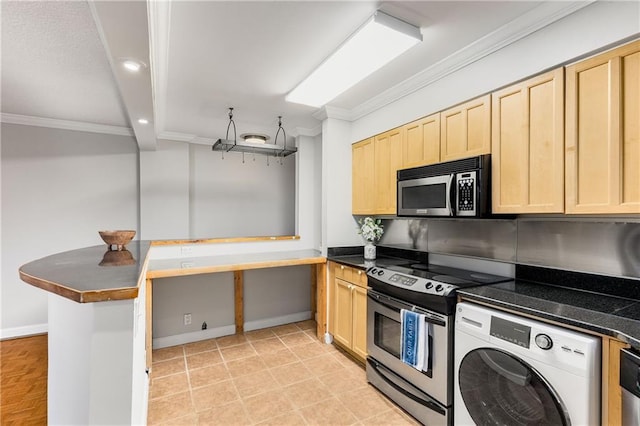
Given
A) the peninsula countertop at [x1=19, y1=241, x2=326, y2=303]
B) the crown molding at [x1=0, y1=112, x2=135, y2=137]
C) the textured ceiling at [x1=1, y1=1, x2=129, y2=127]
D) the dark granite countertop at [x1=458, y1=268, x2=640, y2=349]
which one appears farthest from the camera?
the crown molding at [x1=0, y1=112, x2=135, y2=137]

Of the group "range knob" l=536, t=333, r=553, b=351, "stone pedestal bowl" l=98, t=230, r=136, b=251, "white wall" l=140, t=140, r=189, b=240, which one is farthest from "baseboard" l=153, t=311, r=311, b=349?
"range knob" l=536, t=333, r=553, b=351

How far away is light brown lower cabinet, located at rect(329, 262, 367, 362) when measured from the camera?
276 centimetres

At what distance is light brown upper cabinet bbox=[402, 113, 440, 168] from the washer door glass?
1.44 meters

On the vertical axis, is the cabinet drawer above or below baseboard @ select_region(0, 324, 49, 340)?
above

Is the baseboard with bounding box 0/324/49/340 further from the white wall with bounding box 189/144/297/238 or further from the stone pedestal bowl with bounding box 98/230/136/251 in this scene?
the stone pedestal bowl with bounding box 98/230/136/251

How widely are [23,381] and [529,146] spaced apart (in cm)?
428

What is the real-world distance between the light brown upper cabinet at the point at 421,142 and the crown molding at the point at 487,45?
311mm

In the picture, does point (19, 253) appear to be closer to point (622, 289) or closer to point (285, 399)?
point (285, 399)

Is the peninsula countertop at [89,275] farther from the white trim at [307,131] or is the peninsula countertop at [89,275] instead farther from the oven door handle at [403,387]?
the white trim at [307,131]

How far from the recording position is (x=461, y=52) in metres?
2.14

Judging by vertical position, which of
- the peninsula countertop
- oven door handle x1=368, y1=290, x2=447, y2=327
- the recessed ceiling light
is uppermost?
the recessed ceiling light

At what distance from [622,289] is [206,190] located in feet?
15.0

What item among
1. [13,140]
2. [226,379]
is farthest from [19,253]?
[226,379]

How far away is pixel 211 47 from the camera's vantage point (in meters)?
2.09
